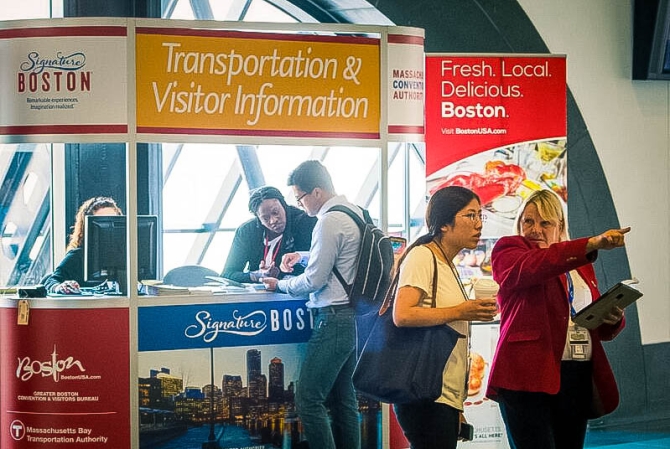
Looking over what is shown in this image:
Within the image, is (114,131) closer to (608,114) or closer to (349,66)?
(349,66)

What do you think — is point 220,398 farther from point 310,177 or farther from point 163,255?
point 310,177

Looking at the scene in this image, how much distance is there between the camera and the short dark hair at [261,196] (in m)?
4.71

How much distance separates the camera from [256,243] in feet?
15.7

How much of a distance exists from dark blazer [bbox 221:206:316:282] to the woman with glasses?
1.13m

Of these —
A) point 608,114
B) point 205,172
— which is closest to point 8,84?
point 205,172

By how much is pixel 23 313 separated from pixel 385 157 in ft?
5.95

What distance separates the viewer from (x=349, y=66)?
482 centimetres

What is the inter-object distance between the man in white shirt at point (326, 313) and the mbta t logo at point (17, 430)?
1249 mm

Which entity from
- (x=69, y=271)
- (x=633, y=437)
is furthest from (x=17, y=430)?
(x=633, y=437)

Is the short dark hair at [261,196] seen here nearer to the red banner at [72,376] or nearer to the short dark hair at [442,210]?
the red banner at [72,376]

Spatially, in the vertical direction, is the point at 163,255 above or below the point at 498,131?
below

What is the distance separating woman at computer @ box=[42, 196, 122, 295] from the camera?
4.63 metres
